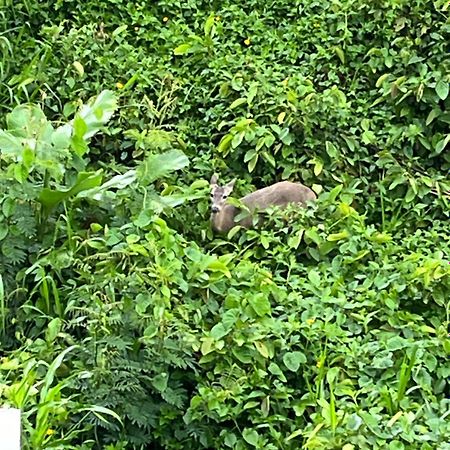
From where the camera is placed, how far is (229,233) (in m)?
5.05

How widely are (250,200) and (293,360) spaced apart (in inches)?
54.6

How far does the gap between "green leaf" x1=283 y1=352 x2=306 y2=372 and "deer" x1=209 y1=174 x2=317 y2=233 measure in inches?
47.0

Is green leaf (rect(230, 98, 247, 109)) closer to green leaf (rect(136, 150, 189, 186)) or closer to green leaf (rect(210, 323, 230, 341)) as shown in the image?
green leaf (rect(136, 150, 189, 186))

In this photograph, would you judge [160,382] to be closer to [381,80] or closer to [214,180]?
[214,180]

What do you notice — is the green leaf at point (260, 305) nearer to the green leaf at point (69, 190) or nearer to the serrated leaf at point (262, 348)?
the serrated leaf at point (262, 348)

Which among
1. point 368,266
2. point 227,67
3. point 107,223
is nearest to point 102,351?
point 107,223

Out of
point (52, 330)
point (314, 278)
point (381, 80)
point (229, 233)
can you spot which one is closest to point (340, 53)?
point (381, 80)

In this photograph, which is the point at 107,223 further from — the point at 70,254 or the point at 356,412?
the point at 356,412

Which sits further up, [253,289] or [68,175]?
[68,175]

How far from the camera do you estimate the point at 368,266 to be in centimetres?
471

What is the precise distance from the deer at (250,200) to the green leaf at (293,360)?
119cm

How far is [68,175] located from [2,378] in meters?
1.28

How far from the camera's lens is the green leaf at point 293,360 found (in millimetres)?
4008

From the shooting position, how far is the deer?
5.06m
